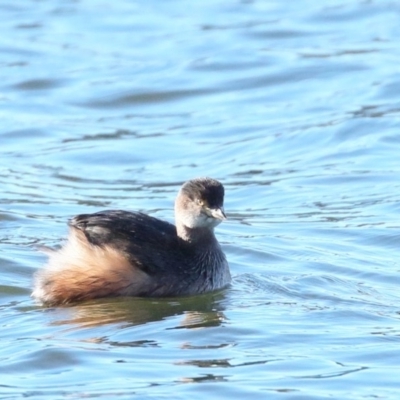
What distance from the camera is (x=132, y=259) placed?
28.6 feet

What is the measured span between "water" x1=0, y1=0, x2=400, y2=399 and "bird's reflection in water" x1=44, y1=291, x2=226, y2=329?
0.02 m

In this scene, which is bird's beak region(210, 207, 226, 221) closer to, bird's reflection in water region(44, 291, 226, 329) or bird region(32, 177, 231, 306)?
bird region(32, 177, 231, 306)

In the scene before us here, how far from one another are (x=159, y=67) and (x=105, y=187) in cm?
614

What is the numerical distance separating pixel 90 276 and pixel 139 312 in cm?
39

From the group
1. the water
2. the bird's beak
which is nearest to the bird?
the bird's beak

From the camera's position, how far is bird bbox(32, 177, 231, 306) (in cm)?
870

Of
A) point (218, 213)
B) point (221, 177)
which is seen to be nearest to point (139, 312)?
point (218, 213)

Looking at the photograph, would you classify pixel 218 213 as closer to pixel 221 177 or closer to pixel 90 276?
pixel 90 276

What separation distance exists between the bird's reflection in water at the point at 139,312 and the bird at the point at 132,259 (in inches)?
2.3

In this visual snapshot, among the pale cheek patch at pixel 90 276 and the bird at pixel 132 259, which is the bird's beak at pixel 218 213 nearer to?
the bird at pixel 132 259

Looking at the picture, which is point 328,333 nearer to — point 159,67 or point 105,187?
point 105,187

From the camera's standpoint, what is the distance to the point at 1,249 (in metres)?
10.2

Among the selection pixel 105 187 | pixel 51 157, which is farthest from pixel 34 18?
pixel 105 187

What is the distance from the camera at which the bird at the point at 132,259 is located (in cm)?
870
